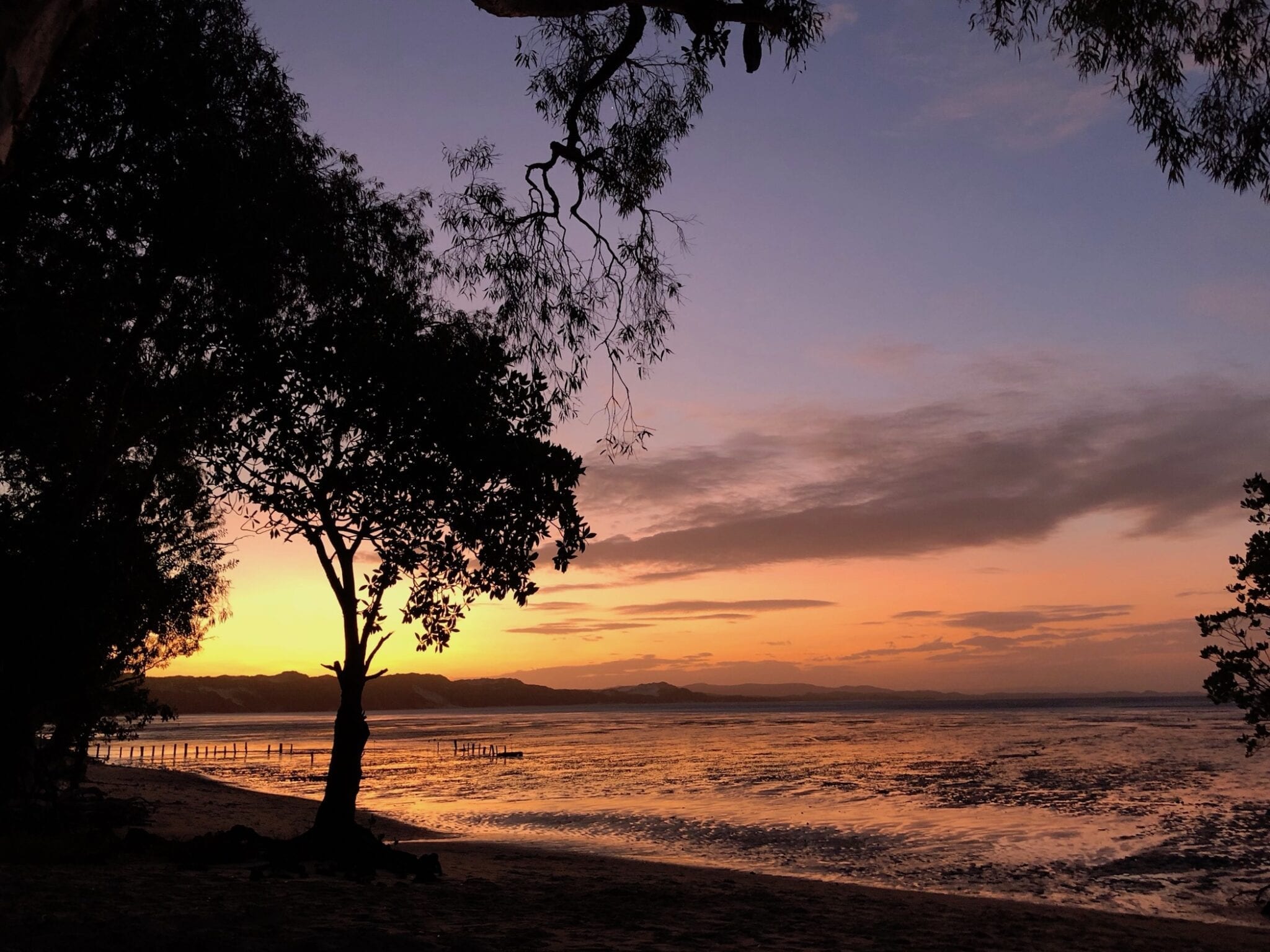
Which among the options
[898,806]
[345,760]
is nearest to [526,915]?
[345,760]

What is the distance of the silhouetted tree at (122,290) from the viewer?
45.2 feet

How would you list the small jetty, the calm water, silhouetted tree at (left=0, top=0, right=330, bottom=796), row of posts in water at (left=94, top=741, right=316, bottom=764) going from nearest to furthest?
1. silhouetted tree at (left=0, top=0, right=330, bottom=796)
2. the calm water
3. the small jetty
4. row of posts in water at (left=94, top=741, right=316, bottom=764)

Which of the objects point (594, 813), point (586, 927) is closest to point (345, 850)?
point (586, 927)

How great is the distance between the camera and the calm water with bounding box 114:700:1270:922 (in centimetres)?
2267

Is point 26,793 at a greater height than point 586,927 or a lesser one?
greater

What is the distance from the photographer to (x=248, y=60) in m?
16.0

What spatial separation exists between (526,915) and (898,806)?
29747 mm

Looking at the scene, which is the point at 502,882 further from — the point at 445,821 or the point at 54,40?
the point at 445,821

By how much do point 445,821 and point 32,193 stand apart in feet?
89.7

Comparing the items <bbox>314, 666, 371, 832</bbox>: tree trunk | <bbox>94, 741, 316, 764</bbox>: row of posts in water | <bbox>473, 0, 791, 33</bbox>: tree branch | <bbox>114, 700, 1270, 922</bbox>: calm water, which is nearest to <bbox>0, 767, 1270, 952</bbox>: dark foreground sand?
<bbox>314, 666, 371, 832</bbox>: tree trunk

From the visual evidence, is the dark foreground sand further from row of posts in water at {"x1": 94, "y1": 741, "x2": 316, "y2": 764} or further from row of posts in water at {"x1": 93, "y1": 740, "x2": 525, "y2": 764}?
row of posts in water at {"x1": 94, "y1": 741, "x2": 316, "y2": 764}

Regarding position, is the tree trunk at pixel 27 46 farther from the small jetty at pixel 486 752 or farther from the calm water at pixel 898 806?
the small jetty at pixel 486 752

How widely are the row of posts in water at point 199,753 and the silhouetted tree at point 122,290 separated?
200ft

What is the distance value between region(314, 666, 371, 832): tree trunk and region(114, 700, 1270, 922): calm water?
37.5ft
